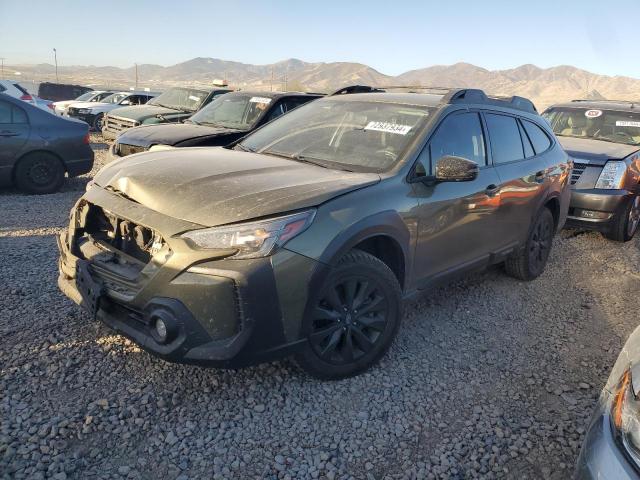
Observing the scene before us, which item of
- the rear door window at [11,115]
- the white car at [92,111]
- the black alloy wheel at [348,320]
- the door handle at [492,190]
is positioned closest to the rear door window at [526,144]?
the door handle at [492,190]

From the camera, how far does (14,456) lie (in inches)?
91.7

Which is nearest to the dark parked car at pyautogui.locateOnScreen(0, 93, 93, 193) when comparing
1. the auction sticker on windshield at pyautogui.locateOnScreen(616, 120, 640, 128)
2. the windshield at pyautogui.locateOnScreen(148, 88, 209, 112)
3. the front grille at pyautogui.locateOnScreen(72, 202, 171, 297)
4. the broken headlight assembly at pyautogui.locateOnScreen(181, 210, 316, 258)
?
the windshield at pyautogui.locateOnScreen(148, 88, 209, 112)

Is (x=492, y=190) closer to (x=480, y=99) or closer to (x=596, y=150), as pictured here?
(x=480, y=99)

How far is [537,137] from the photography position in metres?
5.06

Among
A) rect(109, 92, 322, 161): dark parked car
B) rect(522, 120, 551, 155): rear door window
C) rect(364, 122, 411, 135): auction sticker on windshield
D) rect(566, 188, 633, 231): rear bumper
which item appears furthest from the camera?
rect(109, 92, 322, 161): dark parked car

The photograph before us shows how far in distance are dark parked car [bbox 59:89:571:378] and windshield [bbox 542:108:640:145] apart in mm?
4602

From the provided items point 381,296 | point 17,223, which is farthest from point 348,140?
point 17,223

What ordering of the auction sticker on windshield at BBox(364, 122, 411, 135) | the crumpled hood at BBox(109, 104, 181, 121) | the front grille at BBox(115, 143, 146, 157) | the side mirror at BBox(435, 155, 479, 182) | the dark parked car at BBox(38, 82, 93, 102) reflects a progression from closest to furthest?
the side mirror at BBox(435, 155, 479, 182)
the auction sticker on windshield at BBox(364, 122, 411, 135)
the front grille at BBox(115, 143, 146, 157)
the crumpled hood at BBox(109, 104, 181, 121)
the dark parked car at BBox(38, 82, 93, 102)

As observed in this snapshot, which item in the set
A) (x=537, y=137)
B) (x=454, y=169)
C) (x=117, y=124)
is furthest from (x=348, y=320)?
(x=117, y=124)

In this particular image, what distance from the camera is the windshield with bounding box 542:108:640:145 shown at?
25.6 ft

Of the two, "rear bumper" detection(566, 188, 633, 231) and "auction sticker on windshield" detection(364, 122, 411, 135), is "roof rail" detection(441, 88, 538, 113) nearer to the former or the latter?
"auction sticker on windshield" detection(364, 122, 411, 135)

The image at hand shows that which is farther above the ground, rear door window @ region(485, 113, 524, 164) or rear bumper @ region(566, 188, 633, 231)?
rear door window @ region(485, 113, 524, 164)

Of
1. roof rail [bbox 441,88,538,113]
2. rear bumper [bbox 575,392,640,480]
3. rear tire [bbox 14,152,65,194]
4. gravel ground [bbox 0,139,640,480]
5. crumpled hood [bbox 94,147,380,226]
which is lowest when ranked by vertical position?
gravel ground [bbox 0,139,640,480]

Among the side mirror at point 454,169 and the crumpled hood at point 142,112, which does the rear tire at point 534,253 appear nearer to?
the side mirror at point 454,169
